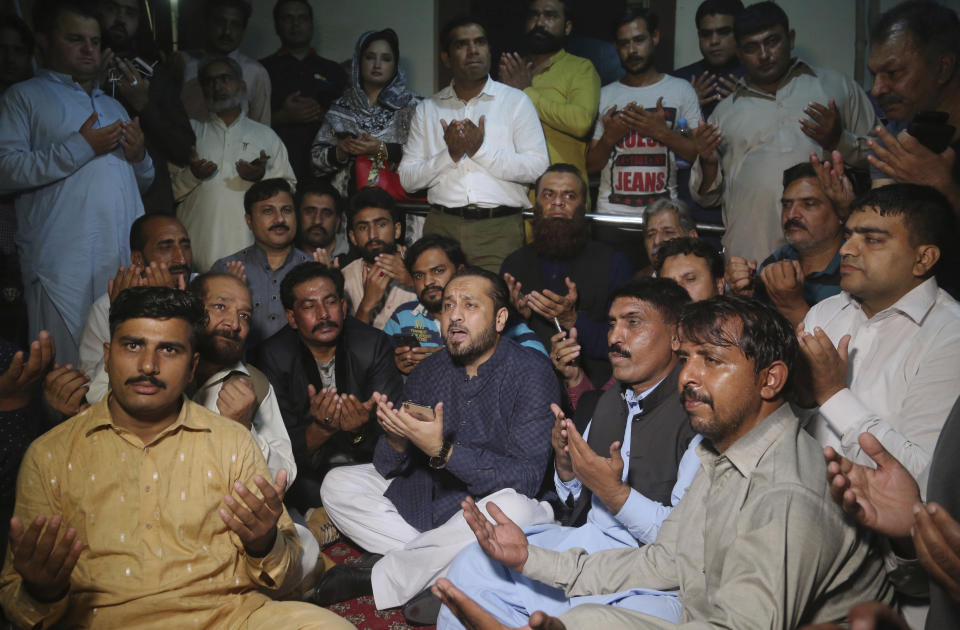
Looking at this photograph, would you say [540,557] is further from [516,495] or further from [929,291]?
[929,291]

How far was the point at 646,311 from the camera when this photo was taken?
3.44 m

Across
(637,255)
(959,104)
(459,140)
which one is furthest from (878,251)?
(459,140)

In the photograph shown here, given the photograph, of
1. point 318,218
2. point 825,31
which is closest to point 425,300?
point 318,218

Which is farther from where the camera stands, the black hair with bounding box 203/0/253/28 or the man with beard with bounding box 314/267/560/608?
the black hair with bounding box 203/0/253/28

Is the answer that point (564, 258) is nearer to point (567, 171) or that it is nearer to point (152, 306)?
point (567, 171)

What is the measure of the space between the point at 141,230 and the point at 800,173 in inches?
147

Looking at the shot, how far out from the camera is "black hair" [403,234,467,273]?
5000mm

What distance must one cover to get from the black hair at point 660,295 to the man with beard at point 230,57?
3.68 metres

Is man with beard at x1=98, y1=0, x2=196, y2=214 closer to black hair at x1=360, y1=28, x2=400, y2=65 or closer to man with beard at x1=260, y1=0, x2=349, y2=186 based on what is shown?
man with beard at x1=260, y1=0, x2=349, y2=186

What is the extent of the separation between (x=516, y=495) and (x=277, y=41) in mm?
5405

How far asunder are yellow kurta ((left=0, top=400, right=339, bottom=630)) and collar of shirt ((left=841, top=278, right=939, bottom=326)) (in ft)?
7.29

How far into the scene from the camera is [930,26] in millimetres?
3330

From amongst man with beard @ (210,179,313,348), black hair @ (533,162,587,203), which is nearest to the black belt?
black hair @ (533,162,587,203)

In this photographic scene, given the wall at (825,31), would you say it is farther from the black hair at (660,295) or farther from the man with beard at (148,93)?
the man with beard at (148,93)
